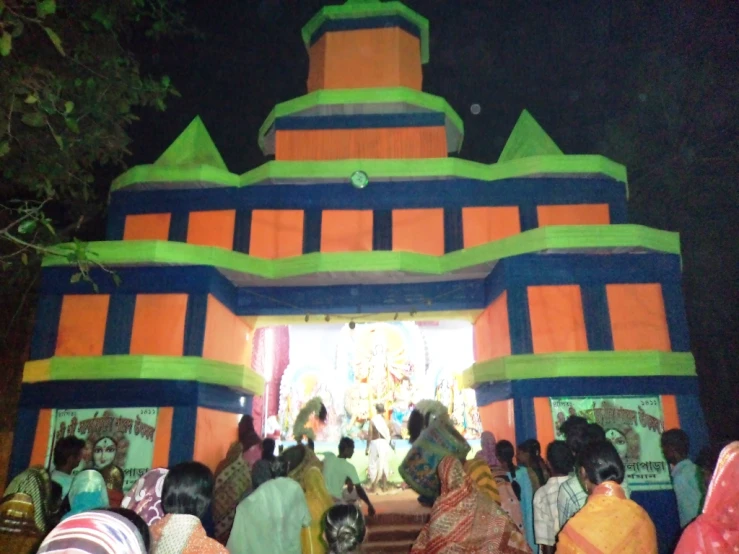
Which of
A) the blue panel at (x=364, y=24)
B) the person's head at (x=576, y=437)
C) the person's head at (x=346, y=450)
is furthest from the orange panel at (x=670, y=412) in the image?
the blue panel at (x=364, y=24)

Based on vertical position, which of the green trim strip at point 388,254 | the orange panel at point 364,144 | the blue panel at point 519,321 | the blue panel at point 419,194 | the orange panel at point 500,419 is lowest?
the orange panel at point 500,419

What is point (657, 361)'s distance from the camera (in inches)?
318

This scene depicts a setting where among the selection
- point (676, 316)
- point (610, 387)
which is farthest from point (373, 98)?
point (610, 387)

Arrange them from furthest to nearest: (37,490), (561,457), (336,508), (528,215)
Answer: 1. (528,215)
2. (561,457)
3. (37,490)
4. (336,508)

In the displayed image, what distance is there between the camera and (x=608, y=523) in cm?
280

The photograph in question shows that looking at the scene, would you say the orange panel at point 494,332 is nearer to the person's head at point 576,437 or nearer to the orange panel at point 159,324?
the person's head at point 576,437

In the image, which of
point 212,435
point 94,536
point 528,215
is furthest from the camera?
point 528,215

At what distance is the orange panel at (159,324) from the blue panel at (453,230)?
571cm

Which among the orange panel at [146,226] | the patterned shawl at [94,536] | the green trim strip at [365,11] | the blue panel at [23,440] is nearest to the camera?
the patterned shawl at [94,536]

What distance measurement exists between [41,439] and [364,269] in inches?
255

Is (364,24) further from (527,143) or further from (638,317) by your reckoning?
(638,317)

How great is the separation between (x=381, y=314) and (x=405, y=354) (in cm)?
607

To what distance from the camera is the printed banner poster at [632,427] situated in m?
7.73

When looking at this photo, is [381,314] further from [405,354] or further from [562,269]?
[405,354]
